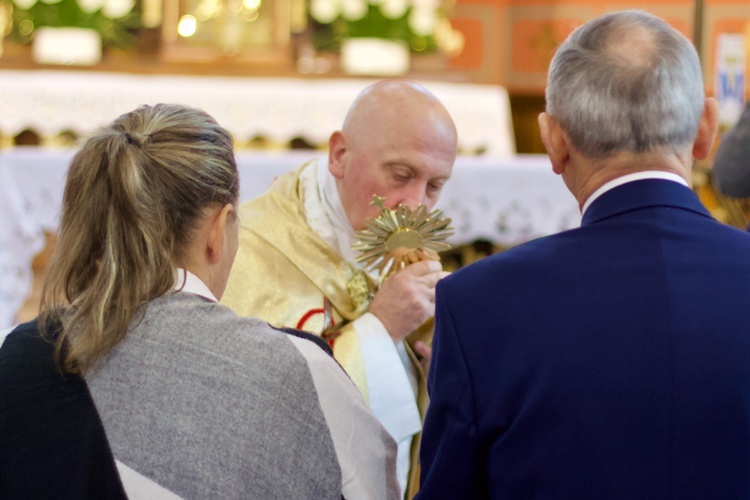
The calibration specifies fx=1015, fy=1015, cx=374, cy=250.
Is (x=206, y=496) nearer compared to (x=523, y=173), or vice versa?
(x=206, y=496)

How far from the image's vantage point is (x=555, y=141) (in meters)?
1.62

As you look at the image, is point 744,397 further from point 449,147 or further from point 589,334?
point 449,147

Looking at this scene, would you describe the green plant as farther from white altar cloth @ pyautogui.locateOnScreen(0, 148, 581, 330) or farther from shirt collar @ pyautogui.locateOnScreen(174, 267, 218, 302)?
shirt collar @ pyautogui.locateOnScreen(174, 267, 218, 302)

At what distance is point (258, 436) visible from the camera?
62.0 inches

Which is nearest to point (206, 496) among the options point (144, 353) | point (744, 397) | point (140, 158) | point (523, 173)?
point (144, 353)

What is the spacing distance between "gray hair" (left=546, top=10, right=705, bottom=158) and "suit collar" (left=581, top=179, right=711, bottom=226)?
6 cm

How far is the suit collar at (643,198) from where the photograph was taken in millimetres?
1536

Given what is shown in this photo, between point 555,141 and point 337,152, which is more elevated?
point 555,141

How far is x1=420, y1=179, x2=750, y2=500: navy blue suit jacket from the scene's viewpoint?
1.46 meters

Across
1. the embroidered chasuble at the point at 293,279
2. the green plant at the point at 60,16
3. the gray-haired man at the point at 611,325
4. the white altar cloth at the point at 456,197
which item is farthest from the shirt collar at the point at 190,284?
the green plant at the point at 60,16

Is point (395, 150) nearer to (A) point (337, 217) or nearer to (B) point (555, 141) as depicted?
(A) point (337, 217)

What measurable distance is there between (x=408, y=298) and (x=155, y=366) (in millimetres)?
964

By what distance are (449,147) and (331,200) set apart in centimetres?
36

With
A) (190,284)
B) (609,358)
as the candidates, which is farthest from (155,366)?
(609,358)
